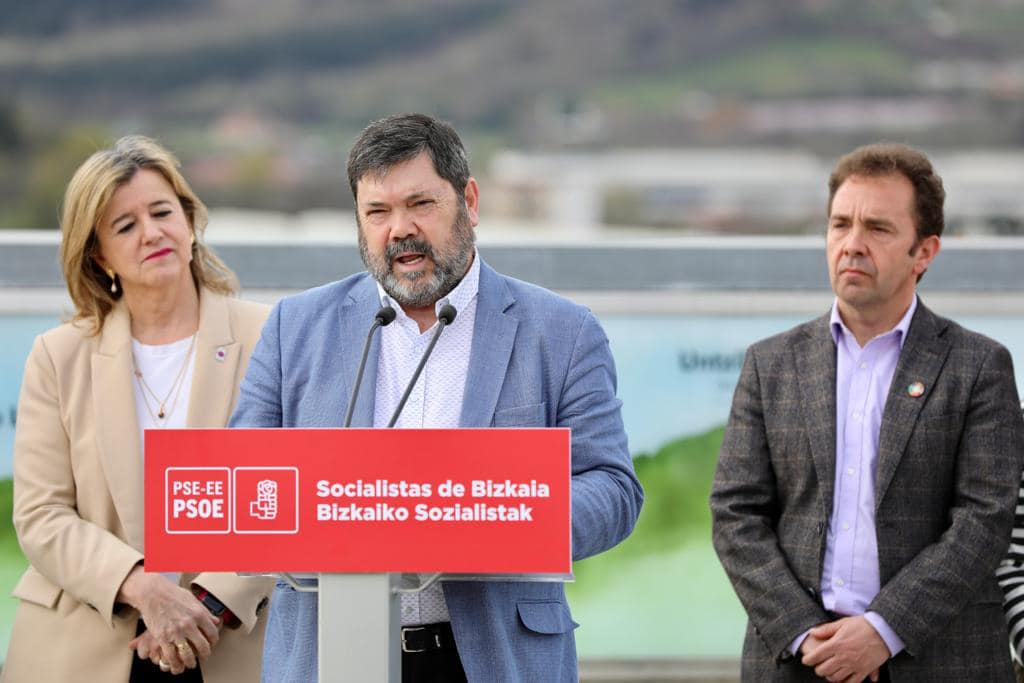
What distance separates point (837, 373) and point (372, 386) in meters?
1.11

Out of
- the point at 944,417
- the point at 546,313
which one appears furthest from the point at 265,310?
the point at 944,417

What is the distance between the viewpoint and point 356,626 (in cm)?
242

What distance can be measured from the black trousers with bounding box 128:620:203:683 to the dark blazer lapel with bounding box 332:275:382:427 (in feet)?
3.06

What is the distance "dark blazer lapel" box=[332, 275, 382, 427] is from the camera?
114 inches

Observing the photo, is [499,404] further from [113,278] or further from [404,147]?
[113,278]

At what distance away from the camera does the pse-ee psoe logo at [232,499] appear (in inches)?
94.5

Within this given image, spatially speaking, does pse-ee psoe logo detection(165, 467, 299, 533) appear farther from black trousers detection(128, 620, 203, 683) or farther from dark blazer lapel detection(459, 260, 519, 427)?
black trousers detection(128, 620, 203, 683)

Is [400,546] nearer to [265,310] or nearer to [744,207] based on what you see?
[265,310]

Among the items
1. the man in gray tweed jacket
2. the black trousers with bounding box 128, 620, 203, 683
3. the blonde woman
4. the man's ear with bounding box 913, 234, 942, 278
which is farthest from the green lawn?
the man's ear with bounding box 913, 234, 942, 278

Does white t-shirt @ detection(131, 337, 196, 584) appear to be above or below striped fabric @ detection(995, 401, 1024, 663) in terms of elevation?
above

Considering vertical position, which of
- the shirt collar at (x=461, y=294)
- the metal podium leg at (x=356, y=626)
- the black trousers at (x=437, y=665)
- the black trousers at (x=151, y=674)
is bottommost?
the black trousers at (x=151, y=674)

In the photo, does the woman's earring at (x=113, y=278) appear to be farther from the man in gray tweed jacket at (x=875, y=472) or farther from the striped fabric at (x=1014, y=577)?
the striped fabric at (x=1014, y=577)

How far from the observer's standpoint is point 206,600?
3.41 meters

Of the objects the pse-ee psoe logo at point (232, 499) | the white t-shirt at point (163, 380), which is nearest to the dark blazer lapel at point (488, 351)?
the pse-ee psoe logo at point (232, 499)
